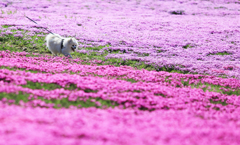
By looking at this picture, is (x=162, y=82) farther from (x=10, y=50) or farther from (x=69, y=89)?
(x=10, y=50)

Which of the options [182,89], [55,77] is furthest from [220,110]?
[55,77]

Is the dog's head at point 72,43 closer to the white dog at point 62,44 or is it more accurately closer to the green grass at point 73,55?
the white dog at point 62,44

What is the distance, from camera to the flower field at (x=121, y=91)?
225 inches

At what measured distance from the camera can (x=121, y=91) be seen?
10430mm

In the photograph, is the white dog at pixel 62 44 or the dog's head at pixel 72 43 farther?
the white dog at pixel 62 44

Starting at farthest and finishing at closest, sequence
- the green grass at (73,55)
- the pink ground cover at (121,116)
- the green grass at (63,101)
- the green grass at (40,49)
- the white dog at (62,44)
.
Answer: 1. the green grass at (40,49)
2. the white dog at (62,44)
3. the green grass at (73,55)
4. the green grass at (63,101)
5. the pink ground cover at (121,116)

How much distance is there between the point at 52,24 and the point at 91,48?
11.5m

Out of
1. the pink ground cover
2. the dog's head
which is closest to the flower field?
the pink ground cover

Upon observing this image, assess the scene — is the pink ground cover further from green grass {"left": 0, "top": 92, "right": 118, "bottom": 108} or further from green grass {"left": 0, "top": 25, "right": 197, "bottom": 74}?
green grass {"left": 0, "top": 25, "right": 197, "bottom": 74}

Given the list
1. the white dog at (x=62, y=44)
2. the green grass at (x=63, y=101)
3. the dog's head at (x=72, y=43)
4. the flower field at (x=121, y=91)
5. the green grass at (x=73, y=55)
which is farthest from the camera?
the white dog at (x=62, y=44)

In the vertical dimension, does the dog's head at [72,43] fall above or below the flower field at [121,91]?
above

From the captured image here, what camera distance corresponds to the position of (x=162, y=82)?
1322 centimetres

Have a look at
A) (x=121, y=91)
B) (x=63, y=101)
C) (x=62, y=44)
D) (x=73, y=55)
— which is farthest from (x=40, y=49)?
(x=63, y=101)

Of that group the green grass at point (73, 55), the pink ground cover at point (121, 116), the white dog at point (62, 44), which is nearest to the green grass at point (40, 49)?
the green grass at point (73, 55)
